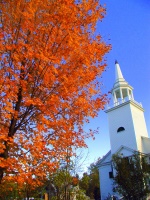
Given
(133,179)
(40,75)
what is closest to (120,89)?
(133,179)

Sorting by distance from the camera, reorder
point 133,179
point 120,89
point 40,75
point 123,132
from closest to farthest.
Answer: point 40,75 < point 133,179 < point 123,132 < point 120,89

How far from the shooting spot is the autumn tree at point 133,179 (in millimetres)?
17375

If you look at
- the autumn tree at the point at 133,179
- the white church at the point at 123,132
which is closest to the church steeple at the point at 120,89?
the white church at the point at 123,132

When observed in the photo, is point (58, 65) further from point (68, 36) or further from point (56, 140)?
point (56, 140)

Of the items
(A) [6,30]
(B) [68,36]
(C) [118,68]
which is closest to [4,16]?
(A) [6,30]

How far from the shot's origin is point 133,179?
17922mm

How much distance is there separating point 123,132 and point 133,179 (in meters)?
9.37

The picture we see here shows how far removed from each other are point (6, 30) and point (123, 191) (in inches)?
699

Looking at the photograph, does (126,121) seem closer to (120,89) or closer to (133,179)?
(120,89)

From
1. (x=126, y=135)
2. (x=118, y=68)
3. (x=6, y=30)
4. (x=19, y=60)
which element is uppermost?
(x=118, y=68)

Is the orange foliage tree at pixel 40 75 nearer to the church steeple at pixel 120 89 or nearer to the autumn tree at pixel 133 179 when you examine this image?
the autumn tree at pixel 133 179

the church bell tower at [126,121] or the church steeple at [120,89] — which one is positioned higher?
the church steeple at [120,89]

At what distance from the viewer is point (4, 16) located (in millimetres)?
5711

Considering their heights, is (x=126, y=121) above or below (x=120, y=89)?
below
